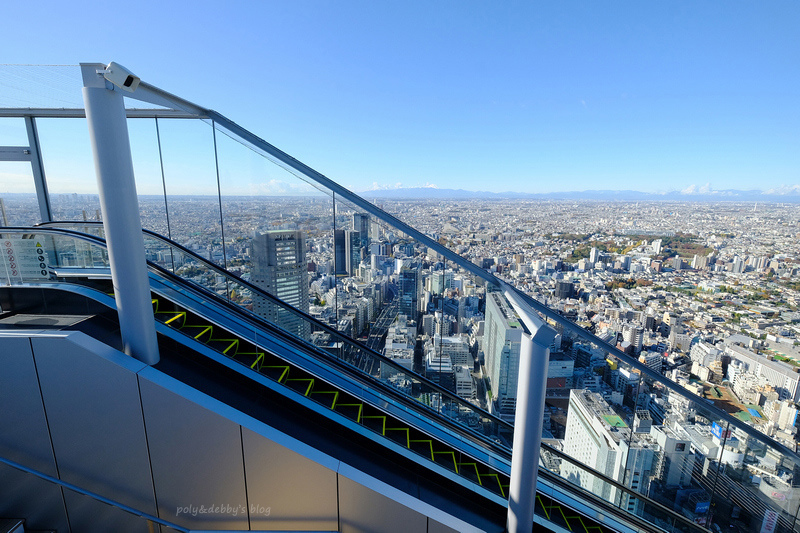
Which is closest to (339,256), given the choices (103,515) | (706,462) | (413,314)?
(413,314)

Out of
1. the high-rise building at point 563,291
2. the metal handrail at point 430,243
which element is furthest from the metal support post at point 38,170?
the high-rise building at point 563,291

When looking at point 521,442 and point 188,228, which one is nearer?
point 521,442

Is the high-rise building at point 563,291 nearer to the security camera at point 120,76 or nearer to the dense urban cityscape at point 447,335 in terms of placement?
the dense urban cityscape at point 447,335

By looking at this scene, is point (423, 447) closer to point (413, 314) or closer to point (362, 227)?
point (413, 314)

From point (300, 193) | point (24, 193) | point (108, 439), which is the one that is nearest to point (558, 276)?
point (300, 193)

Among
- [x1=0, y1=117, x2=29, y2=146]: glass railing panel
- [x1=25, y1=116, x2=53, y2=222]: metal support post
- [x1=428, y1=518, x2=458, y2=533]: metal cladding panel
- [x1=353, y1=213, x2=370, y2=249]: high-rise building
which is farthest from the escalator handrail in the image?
[x1=0, y1=117, x2=29, y2=146]: glass railing panel

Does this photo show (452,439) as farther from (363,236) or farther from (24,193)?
(24,193)
